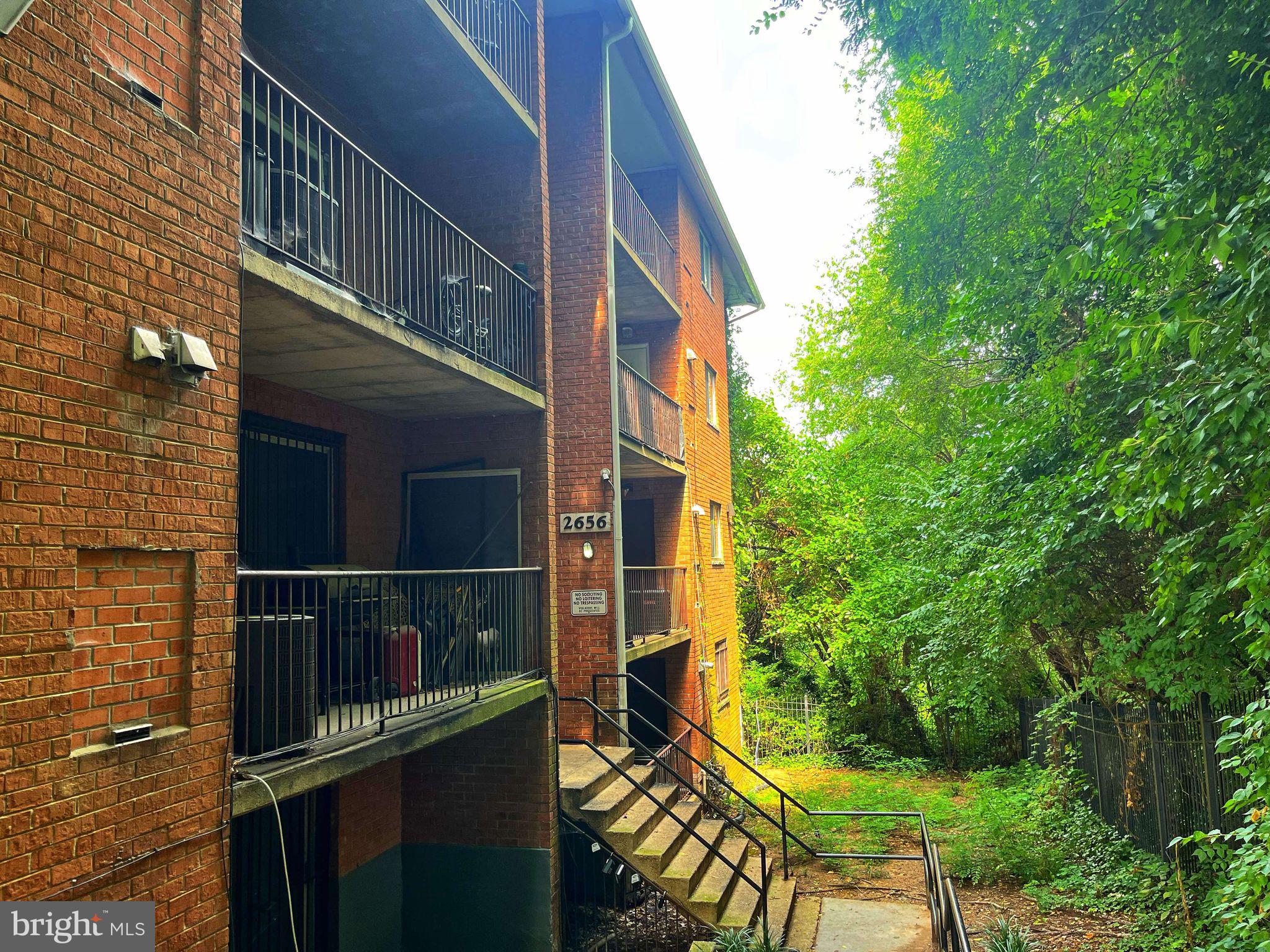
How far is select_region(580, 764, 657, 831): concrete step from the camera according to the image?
25.6 ft

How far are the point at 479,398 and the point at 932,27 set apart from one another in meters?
4.87

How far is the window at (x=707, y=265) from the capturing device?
1714 centimetres

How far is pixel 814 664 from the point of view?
23.6 metres

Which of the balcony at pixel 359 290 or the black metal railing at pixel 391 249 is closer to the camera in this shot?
the balcony at pixel 359 290

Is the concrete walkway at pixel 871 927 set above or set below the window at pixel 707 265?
below

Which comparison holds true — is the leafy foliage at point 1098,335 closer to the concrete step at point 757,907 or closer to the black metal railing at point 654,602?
the concrete step at point 757,907

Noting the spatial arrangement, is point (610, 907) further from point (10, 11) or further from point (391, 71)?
point (10, 11)

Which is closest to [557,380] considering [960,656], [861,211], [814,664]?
[960,656]

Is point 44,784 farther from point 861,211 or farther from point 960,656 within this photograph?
point 861,211

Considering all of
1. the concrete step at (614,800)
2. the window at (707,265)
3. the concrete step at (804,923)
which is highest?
the window at (707,265)

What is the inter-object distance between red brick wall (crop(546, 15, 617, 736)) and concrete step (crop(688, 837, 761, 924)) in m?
2.68

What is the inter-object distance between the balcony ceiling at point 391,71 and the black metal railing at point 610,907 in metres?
6.64

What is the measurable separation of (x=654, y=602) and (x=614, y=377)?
4022mm

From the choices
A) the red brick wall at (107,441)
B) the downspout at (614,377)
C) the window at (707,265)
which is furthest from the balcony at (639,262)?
the red brick wall at (107,441)
